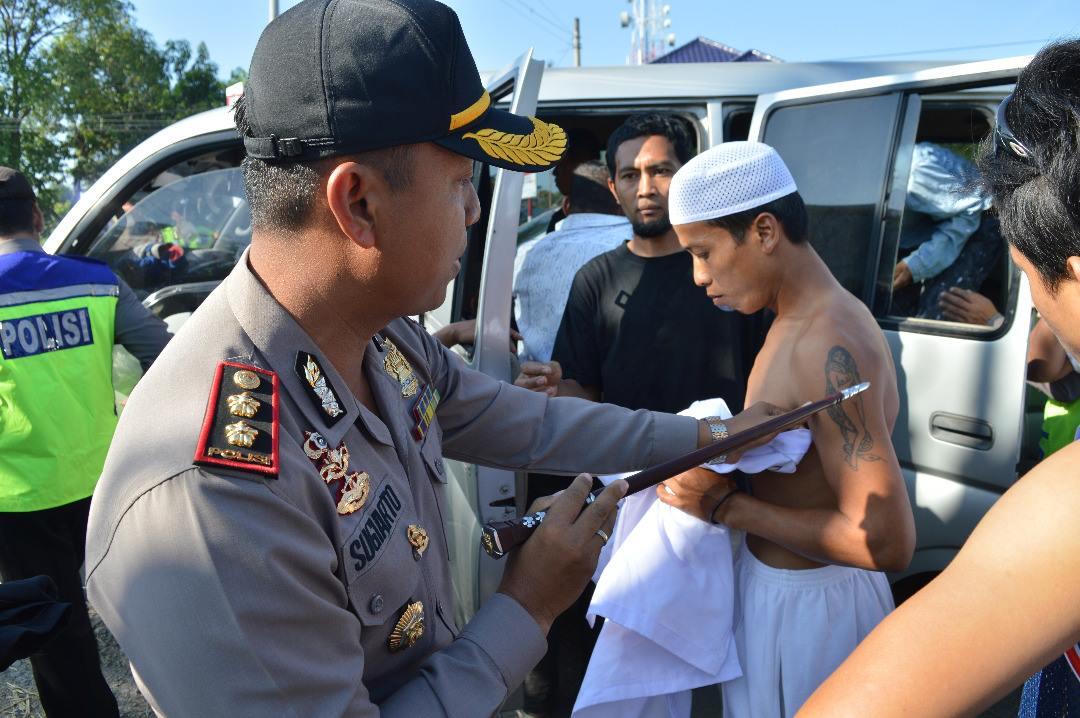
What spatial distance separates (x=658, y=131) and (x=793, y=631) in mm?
1996

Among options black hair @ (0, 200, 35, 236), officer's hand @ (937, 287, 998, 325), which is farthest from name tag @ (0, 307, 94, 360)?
officer's hand @ (937, 287, 998, 325)

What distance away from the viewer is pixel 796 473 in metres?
1.88

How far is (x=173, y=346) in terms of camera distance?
1.09 metres

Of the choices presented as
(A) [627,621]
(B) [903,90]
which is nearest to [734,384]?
(A) [627,621]

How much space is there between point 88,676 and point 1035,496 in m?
2.99

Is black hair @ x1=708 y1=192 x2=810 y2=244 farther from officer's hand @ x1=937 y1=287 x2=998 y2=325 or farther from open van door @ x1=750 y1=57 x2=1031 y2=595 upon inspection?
officer's hand @ x1=937 y1=287 x2=998 y2=325

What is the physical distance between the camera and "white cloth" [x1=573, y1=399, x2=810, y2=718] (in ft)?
5.98

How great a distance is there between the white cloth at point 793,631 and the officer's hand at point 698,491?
0.21 m

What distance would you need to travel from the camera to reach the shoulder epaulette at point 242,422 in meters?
0.95

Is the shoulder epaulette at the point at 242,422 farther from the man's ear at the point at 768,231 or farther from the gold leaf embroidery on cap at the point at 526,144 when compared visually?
the man's ear at the point at 768,231

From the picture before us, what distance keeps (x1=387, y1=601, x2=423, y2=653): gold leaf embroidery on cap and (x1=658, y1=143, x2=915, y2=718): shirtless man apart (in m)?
0.84

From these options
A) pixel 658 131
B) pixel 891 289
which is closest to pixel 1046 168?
pixel 891 289

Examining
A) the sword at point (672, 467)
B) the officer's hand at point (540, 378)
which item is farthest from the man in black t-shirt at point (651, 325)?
the sword at point (672, 467)

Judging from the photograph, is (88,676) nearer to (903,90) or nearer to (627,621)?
(627,621)
